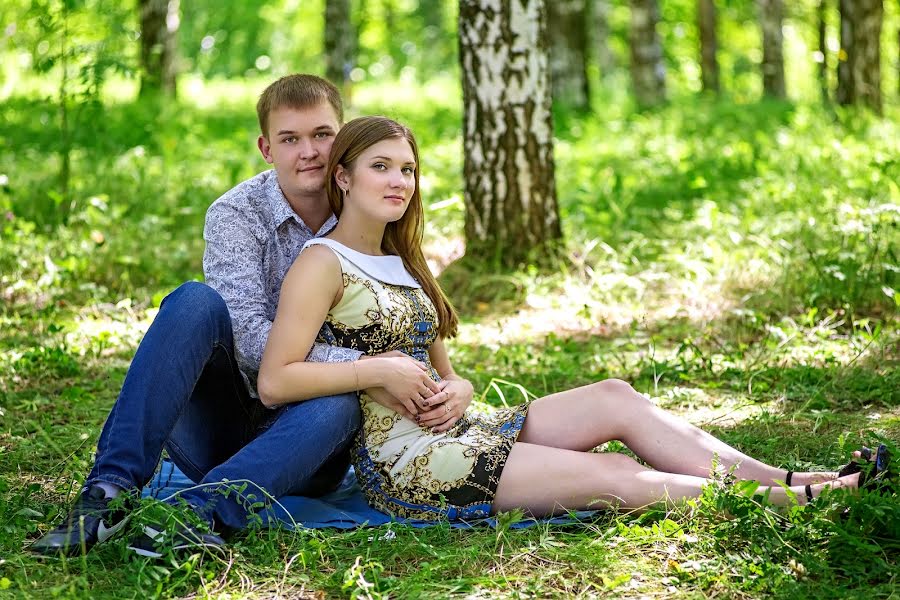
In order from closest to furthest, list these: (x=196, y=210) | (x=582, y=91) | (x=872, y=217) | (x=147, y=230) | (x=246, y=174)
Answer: (x=872, y=217) < (x=147, y=230) < (x=196, y=210) < (x=246, y=174) < (x=582, y=91)

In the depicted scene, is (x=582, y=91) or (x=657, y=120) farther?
(x=582, y=91)

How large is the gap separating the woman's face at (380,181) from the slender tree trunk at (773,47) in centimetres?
1343

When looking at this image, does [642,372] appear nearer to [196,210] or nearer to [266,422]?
[266,422]

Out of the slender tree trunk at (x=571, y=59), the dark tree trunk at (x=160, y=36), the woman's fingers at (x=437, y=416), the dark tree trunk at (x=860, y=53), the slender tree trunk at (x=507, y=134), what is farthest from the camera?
the slender tree trunk at (x=571, y=59)

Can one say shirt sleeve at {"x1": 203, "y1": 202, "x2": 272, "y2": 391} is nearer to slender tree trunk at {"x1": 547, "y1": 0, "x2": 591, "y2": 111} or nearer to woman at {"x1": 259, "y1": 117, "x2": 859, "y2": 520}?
woman at {"x1": 259, "y1": 117, "x2": 859, "y2": 520}

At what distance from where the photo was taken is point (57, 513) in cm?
304

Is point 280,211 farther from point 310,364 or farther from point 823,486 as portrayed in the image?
point 823,486

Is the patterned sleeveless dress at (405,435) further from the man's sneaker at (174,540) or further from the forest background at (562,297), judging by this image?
the man's sneaker at (174,540)

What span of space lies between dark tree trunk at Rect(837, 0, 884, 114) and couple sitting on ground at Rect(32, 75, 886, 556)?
8188mm

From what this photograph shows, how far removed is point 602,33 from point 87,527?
55.7 feet

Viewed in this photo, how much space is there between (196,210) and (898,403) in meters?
4.87

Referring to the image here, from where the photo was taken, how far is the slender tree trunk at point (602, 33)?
1717 centimetres

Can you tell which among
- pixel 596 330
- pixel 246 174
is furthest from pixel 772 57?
pixel 596 330

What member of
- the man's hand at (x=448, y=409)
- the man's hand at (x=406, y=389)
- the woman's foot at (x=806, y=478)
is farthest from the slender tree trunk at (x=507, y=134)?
the woman's foot at (x=806, y=478)
